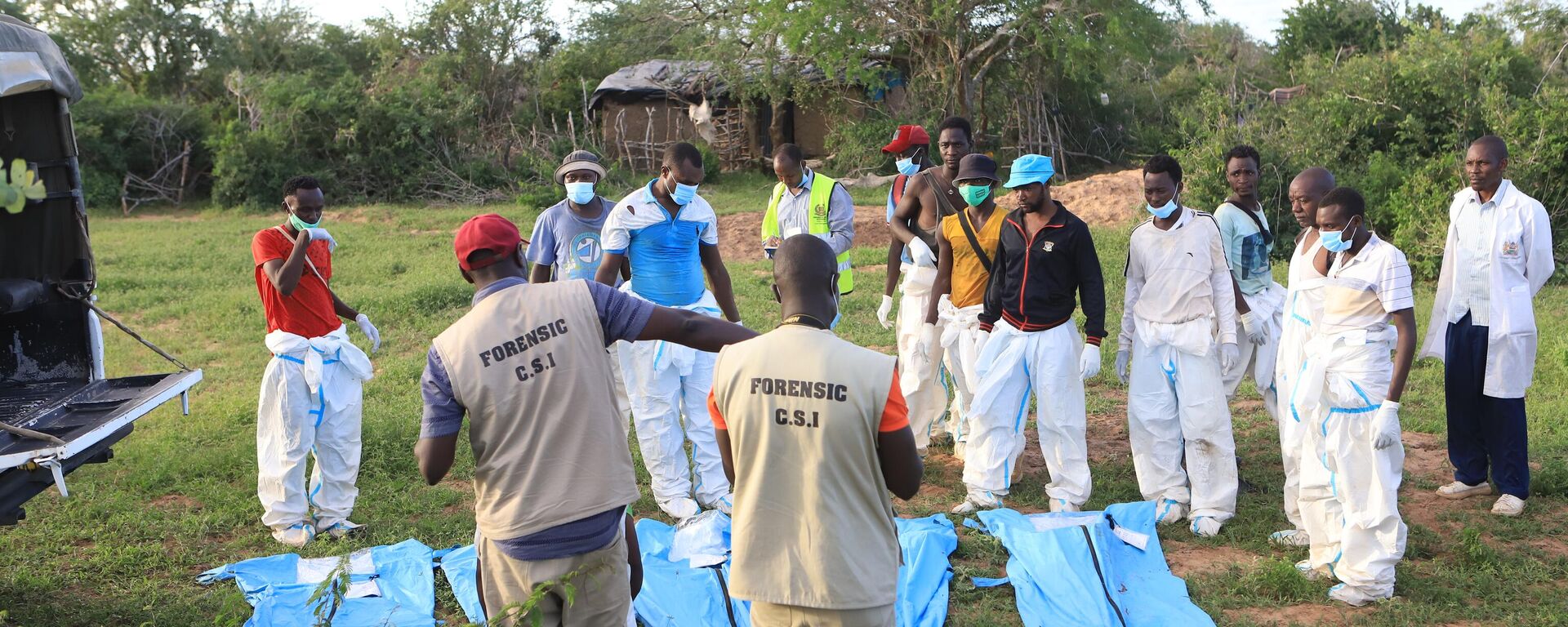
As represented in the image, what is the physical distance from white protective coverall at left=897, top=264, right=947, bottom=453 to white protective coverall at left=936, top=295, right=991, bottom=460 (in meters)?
0.11

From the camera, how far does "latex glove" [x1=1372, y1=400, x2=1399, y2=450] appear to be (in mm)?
4500

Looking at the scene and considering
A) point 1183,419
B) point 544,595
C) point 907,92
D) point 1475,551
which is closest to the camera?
point 544,595

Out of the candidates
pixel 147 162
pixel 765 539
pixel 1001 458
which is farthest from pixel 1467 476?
pixel 147 162

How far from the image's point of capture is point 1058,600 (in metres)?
4.62

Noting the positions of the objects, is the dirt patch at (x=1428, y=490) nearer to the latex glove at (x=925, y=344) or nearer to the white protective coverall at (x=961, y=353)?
the white protective coverall at (x=961, y=353)

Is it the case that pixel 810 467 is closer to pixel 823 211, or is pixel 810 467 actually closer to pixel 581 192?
pixel 581 192

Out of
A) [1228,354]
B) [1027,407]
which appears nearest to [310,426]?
[1027,407]

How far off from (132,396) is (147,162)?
1904 cm

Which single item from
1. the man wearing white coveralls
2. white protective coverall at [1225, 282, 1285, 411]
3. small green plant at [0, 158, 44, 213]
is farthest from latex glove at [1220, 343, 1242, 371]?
small green plant at [0, 158, 44, 213]

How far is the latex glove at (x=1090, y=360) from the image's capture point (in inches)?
216

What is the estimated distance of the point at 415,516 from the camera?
598 centimetres

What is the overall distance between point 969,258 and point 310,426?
11.3ft

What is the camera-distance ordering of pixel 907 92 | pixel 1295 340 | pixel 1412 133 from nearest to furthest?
pixel 1295 340 < pixel 1412 133 < pixel 907 92

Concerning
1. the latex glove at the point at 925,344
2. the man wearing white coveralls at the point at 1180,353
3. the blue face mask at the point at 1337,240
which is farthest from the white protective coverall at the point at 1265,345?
the latex glove at the point at 925,344
